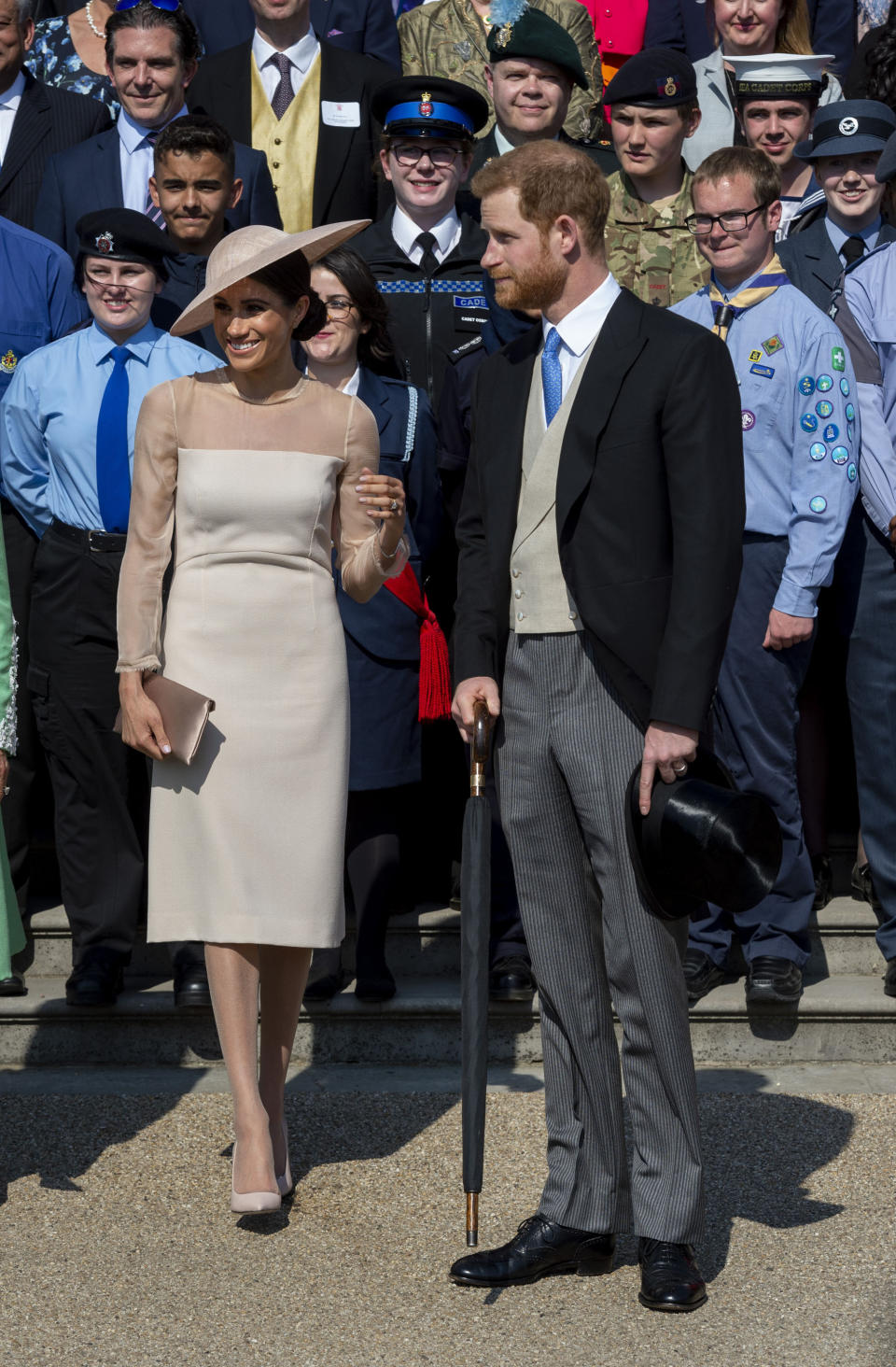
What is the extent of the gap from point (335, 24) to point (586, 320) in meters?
4.39

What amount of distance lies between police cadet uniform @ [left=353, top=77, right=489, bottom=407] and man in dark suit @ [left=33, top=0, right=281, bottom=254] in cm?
48

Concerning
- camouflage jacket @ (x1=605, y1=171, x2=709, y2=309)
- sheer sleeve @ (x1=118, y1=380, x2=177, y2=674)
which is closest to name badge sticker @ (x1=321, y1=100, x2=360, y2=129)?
camouflage jacket @ (x1=605, y1=171, x2=709, y2=309)

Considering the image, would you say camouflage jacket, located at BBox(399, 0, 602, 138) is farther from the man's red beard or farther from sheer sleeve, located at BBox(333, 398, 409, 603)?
the man's red beard

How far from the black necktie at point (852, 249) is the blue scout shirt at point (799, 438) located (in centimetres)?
62

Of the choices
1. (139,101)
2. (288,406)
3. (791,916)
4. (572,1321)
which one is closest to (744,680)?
(791,916)

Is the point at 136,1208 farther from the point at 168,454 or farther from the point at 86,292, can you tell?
the point at 86,292

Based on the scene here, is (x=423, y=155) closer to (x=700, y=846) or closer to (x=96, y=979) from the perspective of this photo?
(x=96, y=979)

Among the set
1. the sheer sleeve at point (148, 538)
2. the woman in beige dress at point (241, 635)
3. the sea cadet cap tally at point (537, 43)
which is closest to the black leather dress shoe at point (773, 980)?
the woman in beige dress at point (241, 635)

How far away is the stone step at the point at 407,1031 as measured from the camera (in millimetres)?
5191

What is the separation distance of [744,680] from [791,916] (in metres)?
0.69

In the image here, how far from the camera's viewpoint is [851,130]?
567cm

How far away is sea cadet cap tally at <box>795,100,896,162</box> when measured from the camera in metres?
5.65

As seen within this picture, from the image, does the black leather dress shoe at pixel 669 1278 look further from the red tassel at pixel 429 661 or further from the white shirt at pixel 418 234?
the white shirt at pixel 418 234

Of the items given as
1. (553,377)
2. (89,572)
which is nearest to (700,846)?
(553,377)
